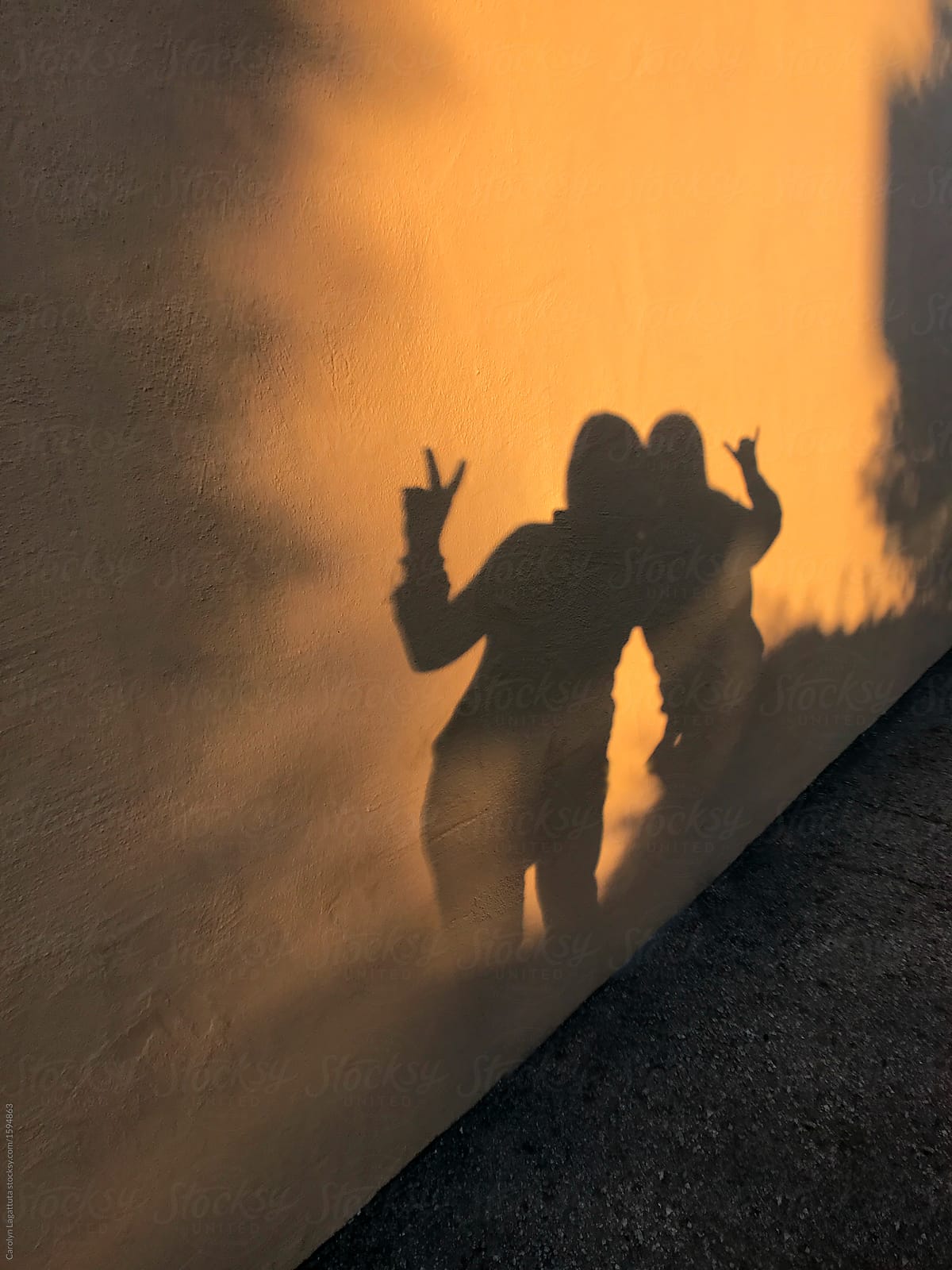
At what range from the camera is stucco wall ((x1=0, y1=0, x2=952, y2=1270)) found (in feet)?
5.30

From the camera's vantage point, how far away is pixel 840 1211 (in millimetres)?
2381

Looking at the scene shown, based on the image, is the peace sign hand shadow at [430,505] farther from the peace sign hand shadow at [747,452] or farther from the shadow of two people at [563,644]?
the peace sign hand shadow at [747,452]

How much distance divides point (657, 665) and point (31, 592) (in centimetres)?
231

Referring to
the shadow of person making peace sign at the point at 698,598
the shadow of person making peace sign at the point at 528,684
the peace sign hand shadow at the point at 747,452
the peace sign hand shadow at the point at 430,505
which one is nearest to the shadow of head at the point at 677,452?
the shadow of person making peace sign at the point at 698,598

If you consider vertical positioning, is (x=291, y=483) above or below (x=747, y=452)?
above

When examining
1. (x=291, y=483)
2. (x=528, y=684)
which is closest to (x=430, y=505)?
(x=291, y=483)

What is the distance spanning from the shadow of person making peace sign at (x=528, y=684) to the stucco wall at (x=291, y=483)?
0.24 feet

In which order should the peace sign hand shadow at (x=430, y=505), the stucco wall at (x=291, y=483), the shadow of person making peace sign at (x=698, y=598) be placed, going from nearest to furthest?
the stucco wall at (x=291, y=483) < the peace sign hand shadow at (x=430, y=505) < the shadow of person making peace sign at (x=698, y=598)

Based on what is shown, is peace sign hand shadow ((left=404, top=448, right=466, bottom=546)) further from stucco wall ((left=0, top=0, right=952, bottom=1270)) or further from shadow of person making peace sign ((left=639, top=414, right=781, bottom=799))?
shadow of person making peace sign ((left=639, top=414, right=781, bottom=799))

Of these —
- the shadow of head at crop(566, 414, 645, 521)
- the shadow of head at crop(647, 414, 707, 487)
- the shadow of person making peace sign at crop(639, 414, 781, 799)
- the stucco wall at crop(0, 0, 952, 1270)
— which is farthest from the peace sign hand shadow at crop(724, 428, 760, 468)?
the shadow of head at crop(566, 414, 645, 521)

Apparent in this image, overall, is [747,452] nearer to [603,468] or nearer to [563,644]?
[603,468]

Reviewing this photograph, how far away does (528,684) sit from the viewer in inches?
107

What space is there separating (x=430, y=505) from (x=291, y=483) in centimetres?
45

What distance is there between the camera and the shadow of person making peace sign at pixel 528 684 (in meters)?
2.40
